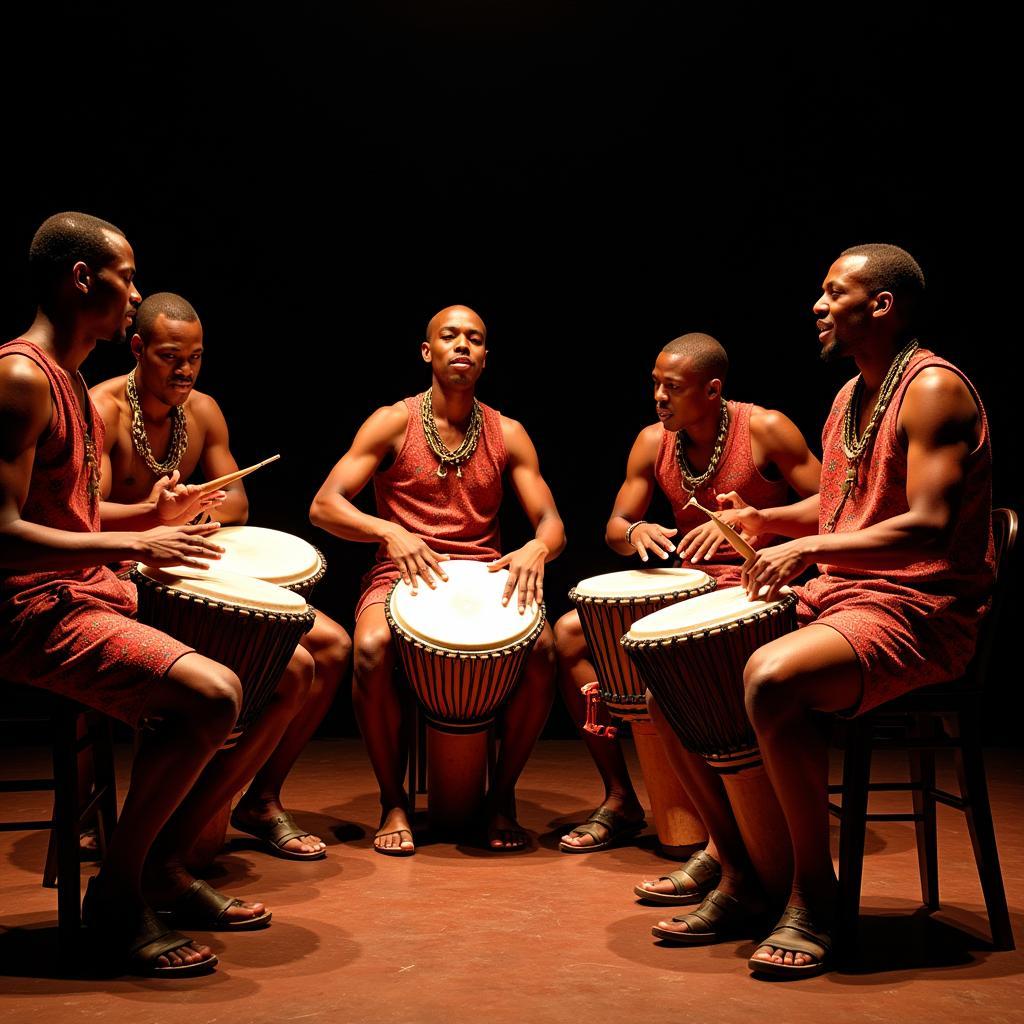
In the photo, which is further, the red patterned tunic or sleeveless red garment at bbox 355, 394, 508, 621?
sleeveless red garment at bbox 355, 394, 508, 621

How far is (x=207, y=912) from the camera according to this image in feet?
9.65

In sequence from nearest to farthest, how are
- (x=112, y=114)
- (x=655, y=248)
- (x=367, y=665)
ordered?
(x=367, y=665), (x=112, y=114), (x=655, y=248)

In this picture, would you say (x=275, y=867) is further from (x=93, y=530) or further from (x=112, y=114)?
(x=112, y=114)

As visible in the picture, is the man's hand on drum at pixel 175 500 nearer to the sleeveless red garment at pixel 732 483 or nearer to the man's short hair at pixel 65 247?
the man's short hair at pixel 65 247

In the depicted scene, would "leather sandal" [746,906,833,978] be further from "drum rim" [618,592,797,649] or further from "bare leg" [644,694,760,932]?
"drum rim" [618,592,797,649]

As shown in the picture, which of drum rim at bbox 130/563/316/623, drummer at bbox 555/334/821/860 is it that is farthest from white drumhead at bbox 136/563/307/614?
drummer at bbox 555/334/821/860

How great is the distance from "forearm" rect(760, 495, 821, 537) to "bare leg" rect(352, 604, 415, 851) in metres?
1.23

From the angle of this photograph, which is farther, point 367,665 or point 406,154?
point 406,154

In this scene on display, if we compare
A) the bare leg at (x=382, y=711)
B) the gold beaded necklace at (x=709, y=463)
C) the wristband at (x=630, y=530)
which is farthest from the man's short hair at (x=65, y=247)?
the gold beaded necklace at (x=709, y=463)

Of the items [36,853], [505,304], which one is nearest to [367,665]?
[36,853]

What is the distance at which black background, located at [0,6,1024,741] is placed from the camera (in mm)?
5188

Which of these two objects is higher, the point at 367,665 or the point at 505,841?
the point at 367,665

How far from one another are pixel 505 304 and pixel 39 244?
9.64 ft

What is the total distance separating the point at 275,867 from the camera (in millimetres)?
3580
